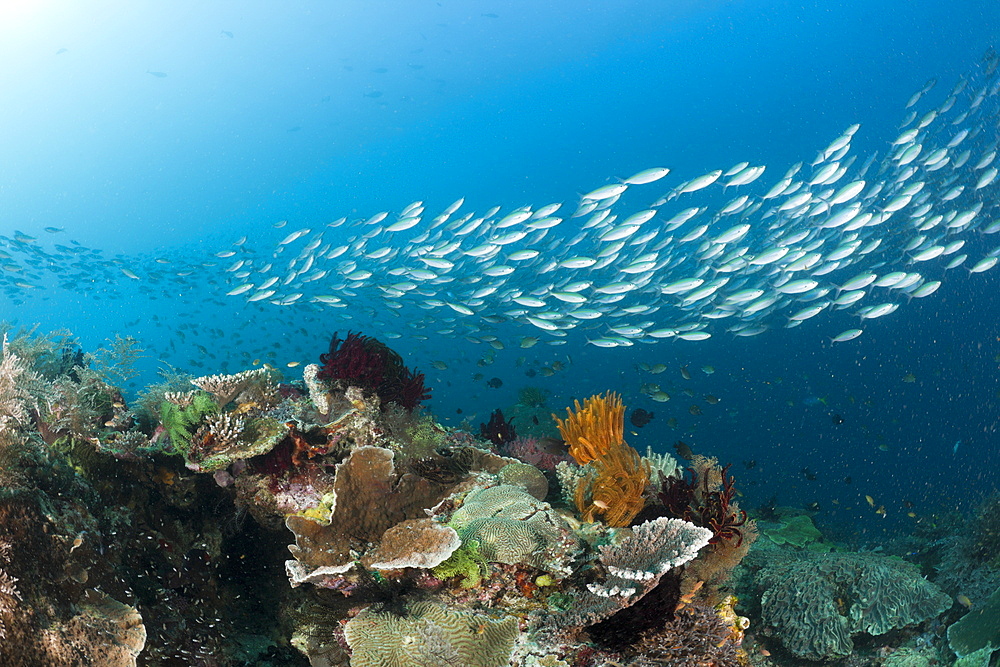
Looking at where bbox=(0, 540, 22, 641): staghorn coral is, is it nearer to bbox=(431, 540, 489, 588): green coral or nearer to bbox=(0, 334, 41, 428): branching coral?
bbox=(0, 334, 41, 428): branching coral

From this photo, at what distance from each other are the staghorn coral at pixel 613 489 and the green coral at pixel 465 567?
48.5 inches

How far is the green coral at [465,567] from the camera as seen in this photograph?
320 cm

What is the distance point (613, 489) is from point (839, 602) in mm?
4390

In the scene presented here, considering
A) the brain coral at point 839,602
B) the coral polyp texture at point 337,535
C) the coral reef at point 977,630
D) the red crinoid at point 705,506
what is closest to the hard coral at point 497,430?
the coral polyp texture at point 337,535

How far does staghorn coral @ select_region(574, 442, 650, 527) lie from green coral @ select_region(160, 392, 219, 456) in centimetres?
322

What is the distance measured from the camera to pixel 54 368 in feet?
22.3

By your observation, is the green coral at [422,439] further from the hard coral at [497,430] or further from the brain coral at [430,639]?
the hard coral at [497,430]

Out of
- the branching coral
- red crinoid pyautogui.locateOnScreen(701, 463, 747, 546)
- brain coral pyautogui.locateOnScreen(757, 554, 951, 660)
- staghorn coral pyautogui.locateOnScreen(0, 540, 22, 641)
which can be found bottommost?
brain coral pyautogui.locateOnScreen(757, 554, 951, 660)

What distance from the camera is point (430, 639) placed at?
297 centimetres

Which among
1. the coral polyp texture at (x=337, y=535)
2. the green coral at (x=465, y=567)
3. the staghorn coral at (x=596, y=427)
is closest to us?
the coral polyp texture at (x=337, y=535)

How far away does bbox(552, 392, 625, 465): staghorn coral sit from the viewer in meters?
4.74

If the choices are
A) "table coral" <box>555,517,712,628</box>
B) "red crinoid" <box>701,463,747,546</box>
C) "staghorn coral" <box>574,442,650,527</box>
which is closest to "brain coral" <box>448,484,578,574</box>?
"table coral" <box>555,517,712,628</box>

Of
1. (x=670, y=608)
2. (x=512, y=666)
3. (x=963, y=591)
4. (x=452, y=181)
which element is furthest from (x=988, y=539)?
(x=452, y=181)

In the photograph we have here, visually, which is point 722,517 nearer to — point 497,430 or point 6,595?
point 497,430
